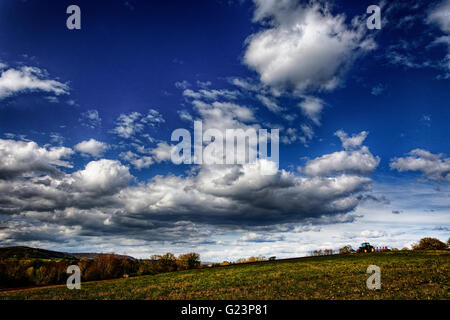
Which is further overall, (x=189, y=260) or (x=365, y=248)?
(x=189, y=260)

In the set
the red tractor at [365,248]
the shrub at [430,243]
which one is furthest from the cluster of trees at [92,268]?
the shrub at [430,243]

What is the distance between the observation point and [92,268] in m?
94.2

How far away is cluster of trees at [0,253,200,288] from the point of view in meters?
78.4

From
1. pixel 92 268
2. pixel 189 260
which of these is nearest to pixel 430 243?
pixel 189 260

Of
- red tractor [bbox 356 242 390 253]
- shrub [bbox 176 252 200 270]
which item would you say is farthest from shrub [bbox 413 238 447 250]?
shrub [bbox 176 252 200 270]

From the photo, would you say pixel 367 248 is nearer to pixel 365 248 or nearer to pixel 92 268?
pixel 365 248

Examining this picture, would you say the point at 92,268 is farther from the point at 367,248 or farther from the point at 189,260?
the point at 367,248

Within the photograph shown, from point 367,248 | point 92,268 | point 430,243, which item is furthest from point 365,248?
point 92,268

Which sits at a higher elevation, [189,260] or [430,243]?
[430,243]

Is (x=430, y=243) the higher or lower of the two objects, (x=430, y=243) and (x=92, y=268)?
the higher

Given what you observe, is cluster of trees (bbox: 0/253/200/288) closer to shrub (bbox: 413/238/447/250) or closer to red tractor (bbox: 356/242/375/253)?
red tractor (bbox: 356/242/375/253)
